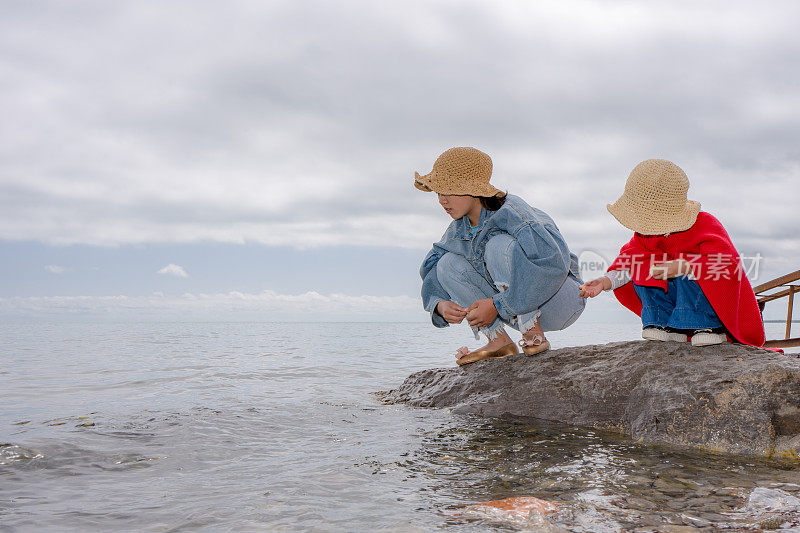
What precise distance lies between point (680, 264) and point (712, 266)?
198 millimetres

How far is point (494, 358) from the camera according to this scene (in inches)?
164

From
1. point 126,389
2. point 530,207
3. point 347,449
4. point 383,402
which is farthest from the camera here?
point 126,389

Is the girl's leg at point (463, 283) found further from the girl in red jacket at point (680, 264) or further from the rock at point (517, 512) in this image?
the rock at point (517, 512)

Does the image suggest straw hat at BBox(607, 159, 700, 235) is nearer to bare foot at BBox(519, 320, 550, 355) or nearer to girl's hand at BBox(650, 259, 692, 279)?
girl's hand at BBox(650, 259, 692, 279)

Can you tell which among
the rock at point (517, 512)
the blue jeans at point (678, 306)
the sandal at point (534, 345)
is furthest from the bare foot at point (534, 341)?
the rock at point (517, 512)

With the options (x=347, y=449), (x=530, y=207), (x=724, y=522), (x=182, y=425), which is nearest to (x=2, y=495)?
(x=182, y=425)

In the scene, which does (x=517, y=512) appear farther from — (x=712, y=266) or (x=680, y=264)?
(x=712, y=266)

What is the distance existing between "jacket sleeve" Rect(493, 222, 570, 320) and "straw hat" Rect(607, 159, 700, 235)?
0.49m

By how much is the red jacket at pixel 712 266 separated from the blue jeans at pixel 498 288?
49cm

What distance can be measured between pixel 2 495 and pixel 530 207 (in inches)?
132

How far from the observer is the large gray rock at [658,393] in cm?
290

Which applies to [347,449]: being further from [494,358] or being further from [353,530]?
[494,358]

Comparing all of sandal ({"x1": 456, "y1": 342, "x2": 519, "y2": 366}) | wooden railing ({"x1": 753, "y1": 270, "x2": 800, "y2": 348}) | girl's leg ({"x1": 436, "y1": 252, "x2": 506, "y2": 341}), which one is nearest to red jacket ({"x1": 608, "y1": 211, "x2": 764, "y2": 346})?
girl's leg ({"x1": 436, "y1": 252, "x2": 506, "y2": 341})

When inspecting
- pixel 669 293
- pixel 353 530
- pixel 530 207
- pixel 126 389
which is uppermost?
pixel 530 207
